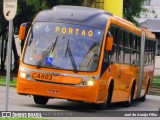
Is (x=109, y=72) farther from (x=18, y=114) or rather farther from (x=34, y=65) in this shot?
(x=18, y=114)

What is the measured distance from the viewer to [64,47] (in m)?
18.3

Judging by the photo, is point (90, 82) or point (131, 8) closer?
point (90, 82)

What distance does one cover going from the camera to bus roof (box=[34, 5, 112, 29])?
736 inches

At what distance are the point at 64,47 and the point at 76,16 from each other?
1.20 m

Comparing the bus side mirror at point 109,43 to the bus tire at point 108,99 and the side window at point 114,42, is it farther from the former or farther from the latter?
the bus tire at point 108,99

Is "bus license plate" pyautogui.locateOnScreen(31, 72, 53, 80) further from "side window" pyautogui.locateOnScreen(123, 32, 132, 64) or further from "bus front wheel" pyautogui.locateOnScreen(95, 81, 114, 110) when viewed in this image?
"side window" pyautogui.locateOnScreen(123, 32, 132, 64)

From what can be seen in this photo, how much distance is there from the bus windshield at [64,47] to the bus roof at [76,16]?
0.56ft

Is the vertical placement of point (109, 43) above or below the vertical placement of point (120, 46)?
above

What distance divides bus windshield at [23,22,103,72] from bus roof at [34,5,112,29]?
0.56 feet

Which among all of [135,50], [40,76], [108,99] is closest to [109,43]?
[40,76]

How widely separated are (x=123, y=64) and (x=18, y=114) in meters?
7.08

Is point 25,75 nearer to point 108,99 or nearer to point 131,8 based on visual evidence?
point 108,99

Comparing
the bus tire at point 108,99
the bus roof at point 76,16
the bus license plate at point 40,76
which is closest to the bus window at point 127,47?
the bus tire at point 108,99

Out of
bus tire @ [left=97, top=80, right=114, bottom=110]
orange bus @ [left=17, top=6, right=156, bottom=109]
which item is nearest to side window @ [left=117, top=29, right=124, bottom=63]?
orange bus @ [left=17, top=6, right=156, bottom=109]
